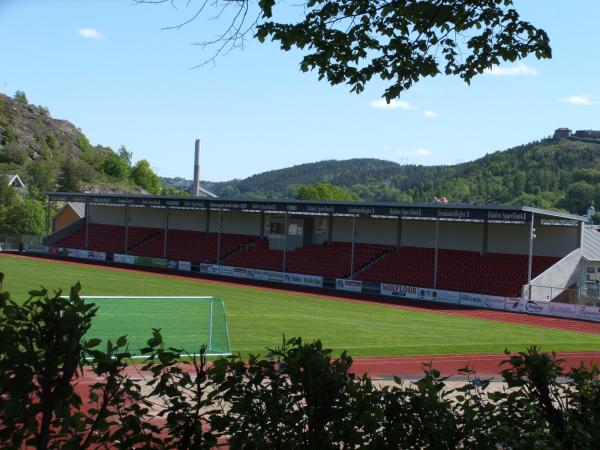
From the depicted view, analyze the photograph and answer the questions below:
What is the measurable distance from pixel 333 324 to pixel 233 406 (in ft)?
83.5

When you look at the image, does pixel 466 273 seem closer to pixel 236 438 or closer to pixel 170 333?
pixel 170 333

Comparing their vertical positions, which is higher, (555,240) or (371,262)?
(555,240)

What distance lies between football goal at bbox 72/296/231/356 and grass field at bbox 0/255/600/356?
0.22 metres

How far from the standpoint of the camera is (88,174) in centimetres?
17600

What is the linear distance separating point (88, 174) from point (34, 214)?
3568 inches

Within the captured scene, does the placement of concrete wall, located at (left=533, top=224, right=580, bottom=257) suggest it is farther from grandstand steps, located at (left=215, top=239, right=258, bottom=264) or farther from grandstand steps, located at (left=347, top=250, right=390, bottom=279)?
grandstand steps, located at (left=215, top=239, right=258, bottom=264)

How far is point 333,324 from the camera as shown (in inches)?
1169

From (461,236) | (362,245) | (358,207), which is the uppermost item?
(358,207)

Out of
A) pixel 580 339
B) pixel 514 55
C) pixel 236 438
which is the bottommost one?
pixel 580 339

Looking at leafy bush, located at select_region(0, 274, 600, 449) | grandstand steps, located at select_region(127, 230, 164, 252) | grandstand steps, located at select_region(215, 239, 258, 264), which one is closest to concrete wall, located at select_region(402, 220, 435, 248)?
grandstand steps, located at select_region(215, 239, 258, 264)

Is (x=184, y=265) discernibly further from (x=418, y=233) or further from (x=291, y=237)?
(x=418, y=233)

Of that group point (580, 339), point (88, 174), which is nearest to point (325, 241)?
point (580, 339)

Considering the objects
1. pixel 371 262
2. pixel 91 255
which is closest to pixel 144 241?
pixel 91 255

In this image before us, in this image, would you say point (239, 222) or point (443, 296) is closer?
point (443, 296)
